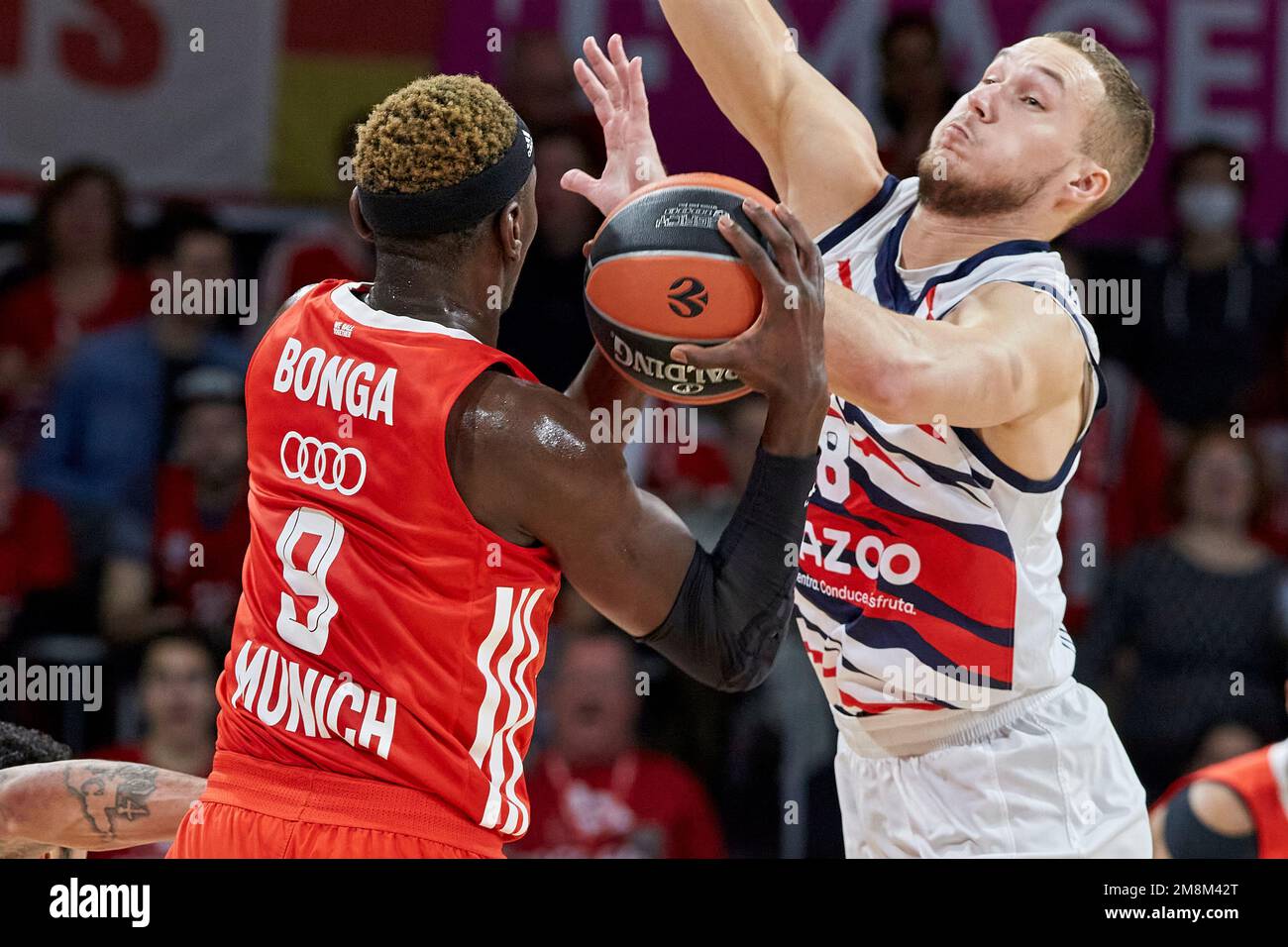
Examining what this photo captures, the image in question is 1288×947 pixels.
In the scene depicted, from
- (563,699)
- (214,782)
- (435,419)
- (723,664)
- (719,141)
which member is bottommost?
(563,699)

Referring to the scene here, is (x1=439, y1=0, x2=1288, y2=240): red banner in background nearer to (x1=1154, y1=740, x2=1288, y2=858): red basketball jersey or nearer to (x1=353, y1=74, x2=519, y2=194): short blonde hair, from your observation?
(x1=1154, y1=740, x2=1288, y2=858): red basketball jersey

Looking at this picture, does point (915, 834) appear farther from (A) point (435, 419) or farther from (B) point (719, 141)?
(B) point (719, 141)

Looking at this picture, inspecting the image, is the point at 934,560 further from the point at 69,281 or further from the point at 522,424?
the point at 69,281

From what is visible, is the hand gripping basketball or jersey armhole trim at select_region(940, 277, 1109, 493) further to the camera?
jersey armhole trim at select_region(940, 277, 1109, 493)

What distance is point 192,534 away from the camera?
6277 millimetres

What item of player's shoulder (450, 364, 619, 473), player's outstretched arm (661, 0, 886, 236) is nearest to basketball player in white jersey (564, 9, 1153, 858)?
player's outstretched arm (661, 0, 886, 236)

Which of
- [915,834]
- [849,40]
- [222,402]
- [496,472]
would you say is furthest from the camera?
[849,40]

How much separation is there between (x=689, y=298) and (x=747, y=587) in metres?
0.51

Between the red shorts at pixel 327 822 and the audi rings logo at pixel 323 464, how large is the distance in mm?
487

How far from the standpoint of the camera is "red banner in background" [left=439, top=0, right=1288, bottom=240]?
7223 mm

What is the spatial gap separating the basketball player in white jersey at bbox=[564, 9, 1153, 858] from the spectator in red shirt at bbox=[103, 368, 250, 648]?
118 inches
